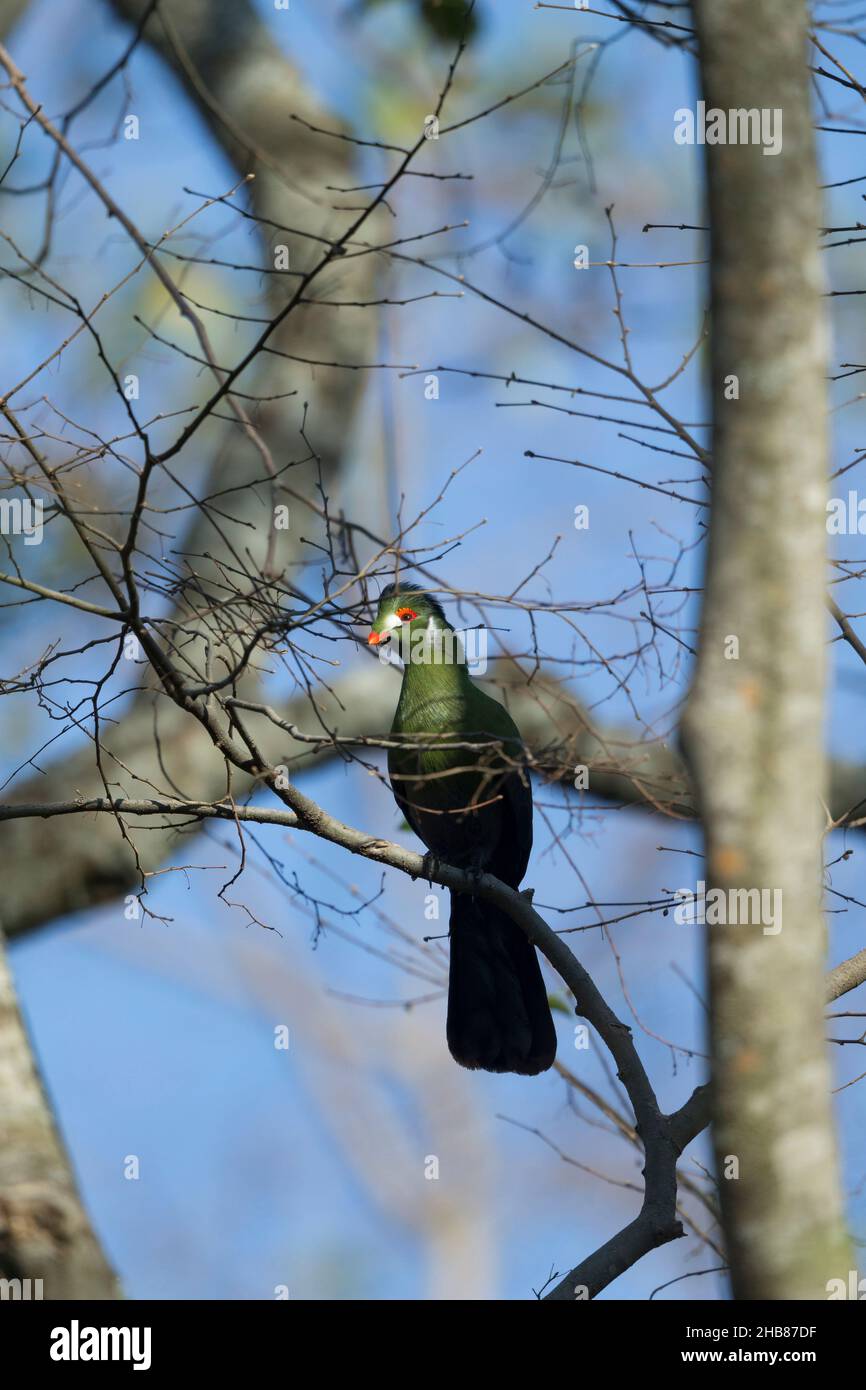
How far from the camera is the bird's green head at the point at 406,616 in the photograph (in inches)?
172

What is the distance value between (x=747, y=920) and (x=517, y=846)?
2999 mm

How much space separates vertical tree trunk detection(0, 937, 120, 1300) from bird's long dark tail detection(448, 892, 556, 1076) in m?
2.03

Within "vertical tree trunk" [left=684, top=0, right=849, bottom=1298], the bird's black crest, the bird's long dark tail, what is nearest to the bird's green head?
the bird's black crest

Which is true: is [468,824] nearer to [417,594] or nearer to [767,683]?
[417,594]

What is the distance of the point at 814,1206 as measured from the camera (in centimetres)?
163

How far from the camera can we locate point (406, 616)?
14.9ft

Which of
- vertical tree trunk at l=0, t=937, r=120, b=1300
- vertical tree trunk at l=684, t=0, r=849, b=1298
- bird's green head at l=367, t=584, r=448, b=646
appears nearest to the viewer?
vertical tree trunk at l=684, t=0, r=849, b=1298

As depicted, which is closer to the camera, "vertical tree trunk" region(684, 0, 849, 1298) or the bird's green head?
"vertical tree trunk" region(684, 0, 849, 1298)

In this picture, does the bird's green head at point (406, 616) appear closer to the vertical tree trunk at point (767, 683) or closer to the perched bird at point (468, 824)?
the perched bird at point (468, 824)

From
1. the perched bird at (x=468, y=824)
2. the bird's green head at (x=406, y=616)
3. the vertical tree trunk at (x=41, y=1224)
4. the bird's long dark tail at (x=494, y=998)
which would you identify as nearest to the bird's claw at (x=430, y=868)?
the perched bird at (x=468, y=824)

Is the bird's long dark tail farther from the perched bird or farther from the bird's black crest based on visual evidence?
the bird's black crest

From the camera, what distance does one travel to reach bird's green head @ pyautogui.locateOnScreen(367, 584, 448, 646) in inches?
172
